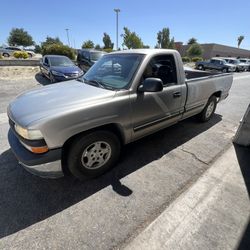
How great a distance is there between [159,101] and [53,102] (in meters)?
1.67

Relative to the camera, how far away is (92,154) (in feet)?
8.29

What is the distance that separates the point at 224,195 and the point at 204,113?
8.82 feet

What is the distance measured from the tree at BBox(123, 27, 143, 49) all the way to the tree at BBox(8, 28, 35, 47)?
29899 millimetres

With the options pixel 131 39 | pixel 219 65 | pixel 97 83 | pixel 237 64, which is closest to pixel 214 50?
pixel 131 39

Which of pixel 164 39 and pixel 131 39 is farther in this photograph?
pixel 164 39

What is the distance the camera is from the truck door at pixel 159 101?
276cm

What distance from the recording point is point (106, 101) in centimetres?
235

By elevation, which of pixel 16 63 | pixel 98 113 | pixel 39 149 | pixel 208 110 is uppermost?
pixel 98 113

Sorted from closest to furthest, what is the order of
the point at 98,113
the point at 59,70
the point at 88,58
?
1. the point at 98,113
2. the point at 59,70
3. the point at 88,58

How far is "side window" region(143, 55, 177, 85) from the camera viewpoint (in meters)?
2.91

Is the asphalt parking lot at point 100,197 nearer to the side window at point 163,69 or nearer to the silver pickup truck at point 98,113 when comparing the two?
the silver pickup truck at point 98,113

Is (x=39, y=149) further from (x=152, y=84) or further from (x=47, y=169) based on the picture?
(x=152, y=84)

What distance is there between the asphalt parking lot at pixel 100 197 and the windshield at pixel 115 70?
1.36 meters

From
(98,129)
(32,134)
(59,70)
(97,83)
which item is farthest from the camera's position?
(59,70)
